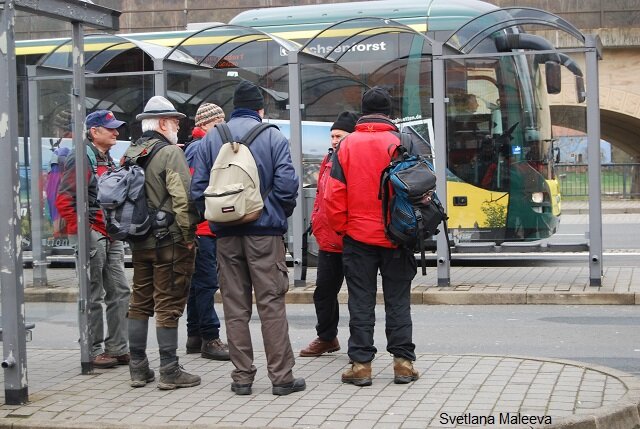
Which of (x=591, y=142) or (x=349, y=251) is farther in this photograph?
(x=591, y=142)

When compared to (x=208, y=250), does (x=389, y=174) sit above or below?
above

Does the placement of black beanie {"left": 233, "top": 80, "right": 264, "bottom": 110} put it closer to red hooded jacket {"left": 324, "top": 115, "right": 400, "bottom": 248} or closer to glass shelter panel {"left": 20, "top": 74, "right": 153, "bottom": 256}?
red hooded jacket {"left": 324, "top": 115, "right": 400, "bottom": 248}

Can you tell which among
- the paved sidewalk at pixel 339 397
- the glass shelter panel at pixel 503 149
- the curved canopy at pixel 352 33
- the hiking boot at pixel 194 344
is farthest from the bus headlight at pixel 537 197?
the hiking boot at pixel 194 344

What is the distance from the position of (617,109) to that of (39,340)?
974 inches

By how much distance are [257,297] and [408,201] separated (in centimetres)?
111

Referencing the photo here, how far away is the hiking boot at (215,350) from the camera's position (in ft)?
26.7

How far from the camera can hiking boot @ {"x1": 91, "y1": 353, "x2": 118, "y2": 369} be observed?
784 cm

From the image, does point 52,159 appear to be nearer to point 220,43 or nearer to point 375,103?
point 375,103

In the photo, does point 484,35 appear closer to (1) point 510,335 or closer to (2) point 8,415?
(1) point 510,335

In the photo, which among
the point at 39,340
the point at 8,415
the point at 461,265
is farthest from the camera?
the point at 461,265

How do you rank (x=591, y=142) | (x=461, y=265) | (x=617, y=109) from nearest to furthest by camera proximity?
(x=591, y=142) < (x=461, y=265) < (x=617, y=109)

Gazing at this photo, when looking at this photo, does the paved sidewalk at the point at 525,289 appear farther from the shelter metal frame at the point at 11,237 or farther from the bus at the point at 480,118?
the shelter metal frame at the point at 11,237

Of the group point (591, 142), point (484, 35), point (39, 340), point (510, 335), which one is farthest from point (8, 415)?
point (484, 35)

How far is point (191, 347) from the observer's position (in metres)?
8.48
